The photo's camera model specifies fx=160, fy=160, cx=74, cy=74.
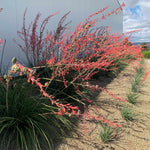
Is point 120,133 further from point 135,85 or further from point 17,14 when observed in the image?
point 17,14

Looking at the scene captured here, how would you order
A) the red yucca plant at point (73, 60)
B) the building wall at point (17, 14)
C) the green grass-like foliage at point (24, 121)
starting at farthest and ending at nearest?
the building wall at point (17, 14)
the red yucca plant at point (73, 60)
the green grass-like foliage at point (24, 121)

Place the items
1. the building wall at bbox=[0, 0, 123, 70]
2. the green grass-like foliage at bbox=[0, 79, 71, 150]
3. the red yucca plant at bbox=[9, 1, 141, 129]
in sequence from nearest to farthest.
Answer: the green grass-like foliage at bbox=[0, 79, 71, 150], the red yucca plant at bbox=[9, 1, 141, 129], the building wall at bbox=[0, 0, 123, 70]

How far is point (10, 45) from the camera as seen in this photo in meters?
3.47

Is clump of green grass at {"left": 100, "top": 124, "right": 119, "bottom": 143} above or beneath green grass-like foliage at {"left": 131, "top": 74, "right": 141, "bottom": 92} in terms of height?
beneath

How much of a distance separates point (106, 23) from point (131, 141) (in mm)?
9058

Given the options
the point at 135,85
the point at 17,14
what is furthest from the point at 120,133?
the point at 17,14

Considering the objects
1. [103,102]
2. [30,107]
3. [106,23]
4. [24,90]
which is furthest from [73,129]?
[106,23]

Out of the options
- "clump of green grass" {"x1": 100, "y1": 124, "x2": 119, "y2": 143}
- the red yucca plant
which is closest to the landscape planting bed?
"clump of green grass" {"x1": 100, "y1": 124, "x2": 119, "y2": 143}

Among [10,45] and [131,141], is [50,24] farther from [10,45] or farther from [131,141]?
[131,141]

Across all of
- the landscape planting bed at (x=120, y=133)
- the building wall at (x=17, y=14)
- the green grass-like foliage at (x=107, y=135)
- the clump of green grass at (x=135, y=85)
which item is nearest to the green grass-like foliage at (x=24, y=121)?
the landscape planting bed at (x=120, y=133)

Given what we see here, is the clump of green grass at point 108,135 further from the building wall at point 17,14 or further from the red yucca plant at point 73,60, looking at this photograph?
the building wall at point 17,14

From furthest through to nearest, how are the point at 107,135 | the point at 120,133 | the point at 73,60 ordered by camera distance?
the point at 73,60
the point at 120,133
the point at 107,135

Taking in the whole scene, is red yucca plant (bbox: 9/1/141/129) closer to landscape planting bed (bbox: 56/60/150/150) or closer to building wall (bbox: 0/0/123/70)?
landscape planting bed (bbox: 56/60/150/150)

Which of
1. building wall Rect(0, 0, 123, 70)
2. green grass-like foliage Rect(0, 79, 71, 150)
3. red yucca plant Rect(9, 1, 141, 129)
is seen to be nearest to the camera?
green grass-like foliage Rect(0, 79, 71, 150)
